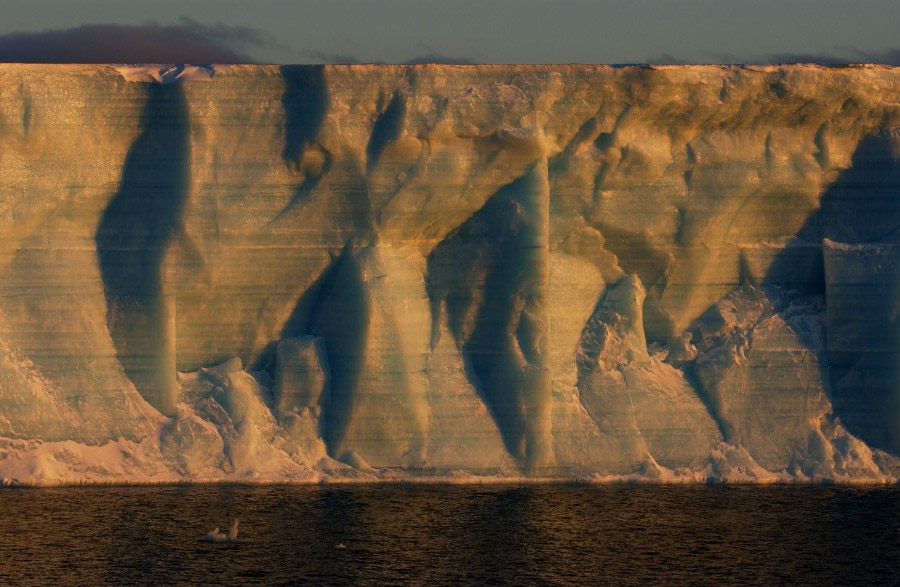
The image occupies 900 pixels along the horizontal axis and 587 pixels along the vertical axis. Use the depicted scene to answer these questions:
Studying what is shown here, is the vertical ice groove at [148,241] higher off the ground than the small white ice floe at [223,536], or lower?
higher

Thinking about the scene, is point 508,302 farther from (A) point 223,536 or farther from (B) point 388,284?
(A) point 223,536

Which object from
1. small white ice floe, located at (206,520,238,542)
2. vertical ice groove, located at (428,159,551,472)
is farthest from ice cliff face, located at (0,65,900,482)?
small white ice floe, located at (206,520,238,542)

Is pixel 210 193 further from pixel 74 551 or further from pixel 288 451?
pixel 74 551

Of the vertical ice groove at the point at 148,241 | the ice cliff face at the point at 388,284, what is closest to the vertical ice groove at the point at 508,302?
the ice cliff face at the point at 388,284

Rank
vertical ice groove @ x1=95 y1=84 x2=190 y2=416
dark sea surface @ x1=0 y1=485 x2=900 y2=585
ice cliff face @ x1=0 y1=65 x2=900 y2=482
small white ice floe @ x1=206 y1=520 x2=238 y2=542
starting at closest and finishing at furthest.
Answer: dark sea surface @ x1=0 y1=485 x2=900 y2=585 < small white ice floe @ x1=206 y1=520 x2=238 y2=542 < ice cliff face @ x1=0 y1=65 x2=900 y2=482 < vertical ice groove @ x1=95 y1=84 x2=190 y2=416

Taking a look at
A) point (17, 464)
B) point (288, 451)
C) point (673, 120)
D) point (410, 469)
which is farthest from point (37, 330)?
point (673, 120)

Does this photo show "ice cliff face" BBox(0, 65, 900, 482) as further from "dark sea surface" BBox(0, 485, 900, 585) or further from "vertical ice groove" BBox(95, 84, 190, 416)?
"dark sea surface" BBox(0, 485, 900, 585)

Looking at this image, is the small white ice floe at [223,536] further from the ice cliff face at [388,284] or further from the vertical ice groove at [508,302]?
the vertical ice groove at [508,302]
